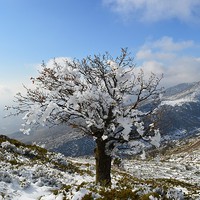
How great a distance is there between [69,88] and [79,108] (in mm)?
1210

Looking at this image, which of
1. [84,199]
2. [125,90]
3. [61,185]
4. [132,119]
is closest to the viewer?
[84,199]

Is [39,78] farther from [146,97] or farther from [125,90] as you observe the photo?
[146,97]

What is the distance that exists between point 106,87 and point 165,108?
3.87 meters

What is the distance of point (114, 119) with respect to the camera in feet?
50.2

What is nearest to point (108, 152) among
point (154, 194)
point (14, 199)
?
point (154, 194)

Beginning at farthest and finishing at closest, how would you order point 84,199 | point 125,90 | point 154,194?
point 125,90, point 154,194, point 84,199

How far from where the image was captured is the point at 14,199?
11.6 metres

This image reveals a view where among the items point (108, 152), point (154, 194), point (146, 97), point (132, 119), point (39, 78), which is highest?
point (39, 78)

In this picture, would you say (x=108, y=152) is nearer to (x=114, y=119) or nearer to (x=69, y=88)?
(x=114, y=119)

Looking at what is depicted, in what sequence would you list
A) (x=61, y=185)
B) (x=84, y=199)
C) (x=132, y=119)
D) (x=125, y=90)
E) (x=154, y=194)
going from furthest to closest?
(x=125, y=90), (x=61, y=185), (x=132, y=119), (x=154, y=194), (x=84, y=199)

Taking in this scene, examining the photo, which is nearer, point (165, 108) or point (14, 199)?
point (14, 199)

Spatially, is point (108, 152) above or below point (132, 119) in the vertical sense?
below

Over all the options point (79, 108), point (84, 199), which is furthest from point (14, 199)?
point (79, 108)

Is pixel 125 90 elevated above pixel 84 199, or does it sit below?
above
